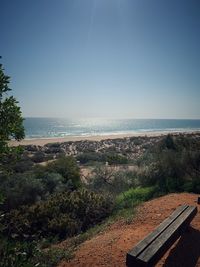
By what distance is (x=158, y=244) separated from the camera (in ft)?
12.3

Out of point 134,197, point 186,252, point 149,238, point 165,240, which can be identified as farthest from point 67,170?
point 165,240

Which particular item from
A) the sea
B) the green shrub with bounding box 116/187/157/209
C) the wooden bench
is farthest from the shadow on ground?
the sea

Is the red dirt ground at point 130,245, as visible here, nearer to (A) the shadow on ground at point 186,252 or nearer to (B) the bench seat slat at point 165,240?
(A) the shadow on ground at point 186,252

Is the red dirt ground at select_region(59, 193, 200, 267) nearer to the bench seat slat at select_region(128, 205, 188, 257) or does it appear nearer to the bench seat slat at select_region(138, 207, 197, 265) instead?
the bench seat slat at select_region(138, 207, 197, 265)

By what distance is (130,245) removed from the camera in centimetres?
476

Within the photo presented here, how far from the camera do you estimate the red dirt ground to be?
4.32 m

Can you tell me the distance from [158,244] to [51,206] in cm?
413

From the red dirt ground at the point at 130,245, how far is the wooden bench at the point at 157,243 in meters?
0.39

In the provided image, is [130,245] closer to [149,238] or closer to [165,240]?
[149,238]

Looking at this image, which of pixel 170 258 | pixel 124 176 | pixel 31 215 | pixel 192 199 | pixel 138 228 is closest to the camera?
pixel 170 258

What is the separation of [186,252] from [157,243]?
3.66ft

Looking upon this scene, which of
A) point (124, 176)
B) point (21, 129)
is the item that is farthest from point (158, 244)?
point (124, 176)

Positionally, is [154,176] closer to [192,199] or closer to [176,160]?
[176,160]

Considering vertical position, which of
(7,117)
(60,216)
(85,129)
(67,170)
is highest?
(7,117)
